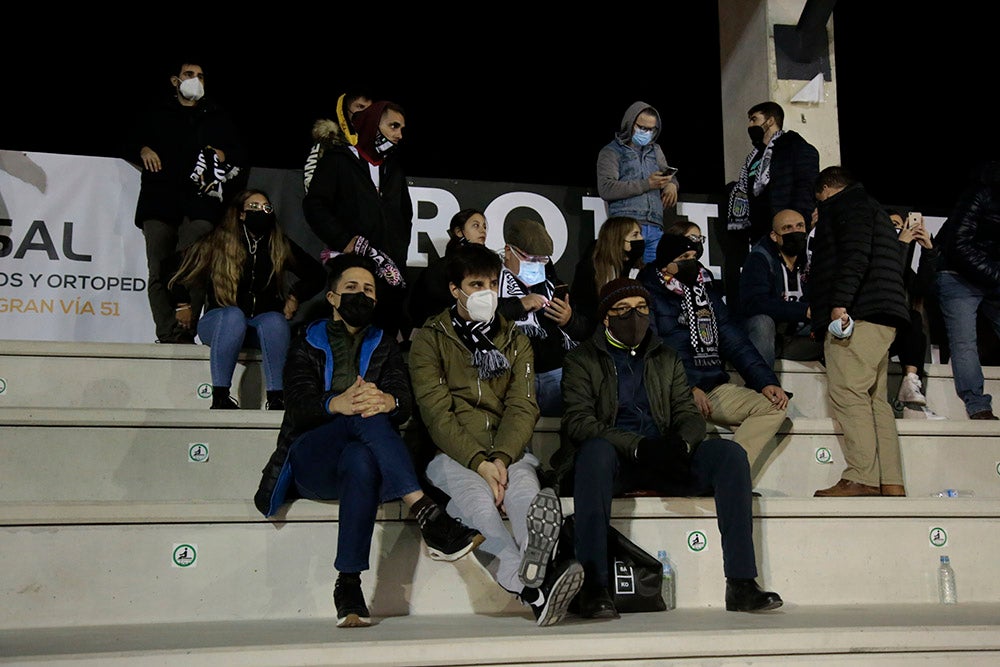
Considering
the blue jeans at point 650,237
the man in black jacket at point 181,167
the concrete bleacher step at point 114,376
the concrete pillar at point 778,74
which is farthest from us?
the concrete pillar at point 778,74

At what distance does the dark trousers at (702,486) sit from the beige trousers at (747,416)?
653 millimetres

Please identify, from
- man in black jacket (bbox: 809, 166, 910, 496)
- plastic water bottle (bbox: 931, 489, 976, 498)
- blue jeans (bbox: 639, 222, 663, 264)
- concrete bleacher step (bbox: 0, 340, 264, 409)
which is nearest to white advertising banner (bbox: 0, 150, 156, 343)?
concrete bleacher step (bbox: 0, 340, 264, 409)

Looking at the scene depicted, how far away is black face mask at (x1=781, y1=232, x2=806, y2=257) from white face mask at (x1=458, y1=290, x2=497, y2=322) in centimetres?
206

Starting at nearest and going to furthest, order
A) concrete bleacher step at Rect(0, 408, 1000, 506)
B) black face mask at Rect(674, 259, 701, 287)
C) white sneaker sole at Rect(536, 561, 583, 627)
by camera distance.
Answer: white sneaker sole at Rect(536, 561, 583, 627) < concrete bleacher step at Rect(0, 408, 1000, 506) < black face mask at Rect(674, 259, 701, 287)

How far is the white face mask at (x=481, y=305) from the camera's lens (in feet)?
12.3

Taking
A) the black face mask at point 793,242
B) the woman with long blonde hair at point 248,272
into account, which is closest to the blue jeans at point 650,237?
the black face mask at point 793,242

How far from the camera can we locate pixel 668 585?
3.58 m

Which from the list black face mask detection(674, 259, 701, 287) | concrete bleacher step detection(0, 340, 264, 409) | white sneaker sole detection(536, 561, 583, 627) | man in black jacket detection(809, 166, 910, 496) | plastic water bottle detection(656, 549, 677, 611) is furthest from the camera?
black face mask detection(674, 259, 701, 287)

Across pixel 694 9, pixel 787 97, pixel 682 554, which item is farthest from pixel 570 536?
pixel 694 9

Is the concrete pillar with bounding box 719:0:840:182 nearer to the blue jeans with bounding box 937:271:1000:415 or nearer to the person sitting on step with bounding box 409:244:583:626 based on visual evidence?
the blue jeans with bounding box 937:271:1000:415

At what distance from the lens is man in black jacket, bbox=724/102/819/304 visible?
5.56 meters

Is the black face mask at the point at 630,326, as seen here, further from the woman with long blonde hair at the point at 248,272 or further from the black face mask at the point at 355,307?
the woman with long blonde hair at the point at 248,272

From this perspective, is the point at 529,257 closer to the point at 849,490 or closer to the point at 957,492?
the point at 849,490

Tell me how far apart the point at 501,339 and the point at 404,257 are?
1424 mm
